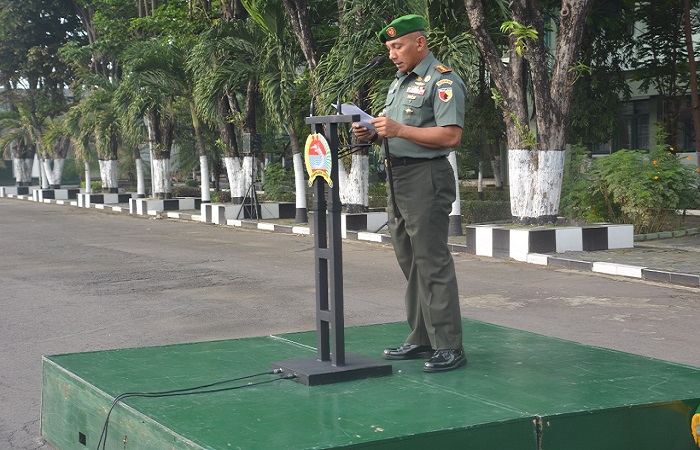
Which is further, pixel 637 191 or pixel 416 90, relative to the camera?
pixel 637 191

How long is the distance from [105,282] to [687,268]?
266 inches

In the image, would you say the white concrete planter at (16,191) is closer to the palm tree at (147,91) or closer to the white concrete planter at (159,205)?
the white concrete planter at (159,205)

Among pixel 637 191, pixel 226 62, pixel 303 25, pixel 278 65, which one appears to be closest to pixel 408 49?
pixel 637 191

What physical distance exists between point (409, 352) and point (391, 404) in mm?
Answer: 1022

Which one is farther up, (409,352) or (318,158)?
(318,158)

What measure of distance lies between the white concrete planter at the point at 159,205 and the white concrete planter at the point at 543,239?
1439 cm

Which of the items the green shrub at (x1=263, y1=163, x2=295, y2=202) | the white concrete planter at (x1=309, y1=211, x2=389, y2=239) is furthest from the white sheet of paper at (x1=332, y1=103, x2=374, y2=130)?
the green shrub at (x1=263, y1=163, x2=295, y2=202)

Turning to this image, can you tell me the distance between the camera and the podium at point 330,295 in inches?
188

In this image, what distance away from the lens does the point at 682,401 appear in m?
4.40

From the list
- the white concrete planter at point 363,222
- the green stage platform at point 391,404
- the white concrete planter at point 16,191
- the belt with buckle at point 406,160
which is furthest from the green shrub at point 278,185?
the white concrete planter at point 16,191

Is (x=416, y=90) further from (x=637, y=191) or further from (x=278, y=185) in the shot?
(x=278, y=185)

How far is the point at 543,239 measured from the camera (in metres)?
13.2

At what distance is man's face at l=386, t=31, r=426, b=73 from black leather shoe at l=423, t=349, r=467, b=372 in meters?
1.48

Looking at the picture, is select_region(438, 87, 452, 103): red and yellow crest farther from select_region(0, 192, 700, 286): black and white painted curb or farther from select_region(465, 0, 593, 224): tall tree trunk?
select_region(465, 0, 593, 224): tall tree trunk
